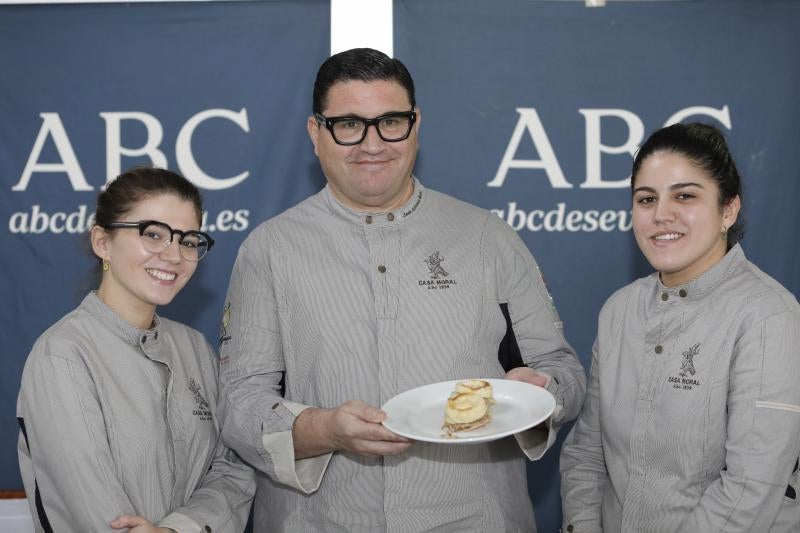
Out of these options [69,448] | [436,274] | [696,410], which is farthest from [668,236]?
[69,448]

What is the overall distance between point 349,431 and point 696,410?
82cm

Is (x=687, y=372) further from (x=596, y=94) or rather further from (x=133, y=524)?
(x=596, y=94)

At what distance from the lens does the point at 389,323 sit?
222 centimetres

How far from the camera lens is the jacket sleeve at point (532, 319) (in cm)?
228

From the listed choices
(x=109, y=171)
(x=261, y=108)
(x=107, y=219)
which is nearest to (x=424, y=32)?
(x=261, y=108)

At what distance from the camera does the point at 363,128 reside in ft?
7.22

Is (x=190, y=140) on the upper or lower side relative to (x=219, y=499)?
upper

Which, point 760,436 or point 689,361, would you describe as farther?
point 689,361

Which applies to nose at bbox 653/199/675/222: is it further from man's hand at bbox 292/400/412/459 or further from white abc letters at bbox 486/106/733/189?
white abc letters at bbox 486/106/733/189

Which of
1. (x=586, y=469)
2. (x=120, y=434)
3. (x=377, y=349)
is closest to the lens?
(x=120, y=434)

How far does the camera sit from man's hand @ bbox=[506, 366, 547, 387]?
2.11 metres

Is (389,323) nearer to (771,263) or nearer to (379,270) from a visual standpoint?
(379,270)

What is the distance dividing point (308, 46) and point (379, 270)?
1397 mm

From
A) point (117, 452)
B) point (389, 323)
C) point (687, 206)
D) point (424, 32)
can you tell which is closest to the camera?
point (117, 452)
